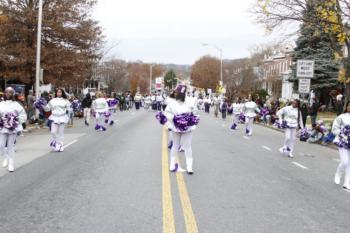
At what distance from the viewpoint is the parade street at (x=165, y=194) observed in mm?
6453

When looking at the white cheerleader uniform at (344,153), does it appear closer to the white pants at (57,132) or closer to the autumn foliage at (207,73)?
the white pants at (57,132)

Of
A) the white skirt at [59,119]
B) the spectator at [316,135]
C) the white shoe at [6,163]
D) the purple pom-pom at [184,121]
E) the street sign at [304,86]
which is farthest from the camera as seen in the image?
the street sign at [304,86]

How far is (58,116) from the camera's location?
45.6ft

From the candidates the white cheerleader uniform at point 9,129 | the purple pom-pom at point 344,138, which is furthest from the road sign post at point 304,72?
the white cheerleader uniform at point 9,129

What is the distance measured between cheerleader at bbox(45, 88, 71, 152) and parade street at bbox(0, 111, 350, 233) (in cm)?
42

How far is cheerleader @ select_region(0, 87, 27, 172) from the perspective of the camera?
1043 centimetres

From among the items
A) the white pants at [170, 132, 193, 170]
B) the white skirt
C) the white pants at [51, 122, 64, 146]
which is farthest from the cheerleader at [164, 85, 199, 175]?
the white pants at [51, 122, 64, 146]

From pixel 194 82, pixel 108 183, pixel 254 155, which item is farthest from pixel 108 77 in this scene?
pixel 108 183

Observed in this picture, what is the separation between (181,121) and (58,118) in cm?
509

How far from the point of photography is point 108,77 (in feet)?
232

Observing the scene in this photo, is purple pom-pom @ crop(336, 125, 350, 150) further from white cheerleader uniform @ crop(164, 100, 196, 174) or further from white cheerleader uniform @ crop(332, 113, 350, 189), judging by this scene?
white cheerleader uniform @ crop(164, 100, 196, 174)

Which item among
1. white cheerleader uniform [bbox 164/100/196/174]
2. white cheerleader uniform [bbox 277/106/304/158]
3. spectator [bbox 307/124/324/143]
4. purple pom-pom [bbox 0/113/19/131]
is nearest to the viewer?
white cheerleader uniform [bbox 164/100/196/174]

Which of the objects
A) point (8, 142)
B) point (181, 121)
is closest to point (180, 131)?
point (181, 121)

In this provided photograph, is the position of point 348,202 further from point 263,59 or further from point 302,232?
point 263,59
